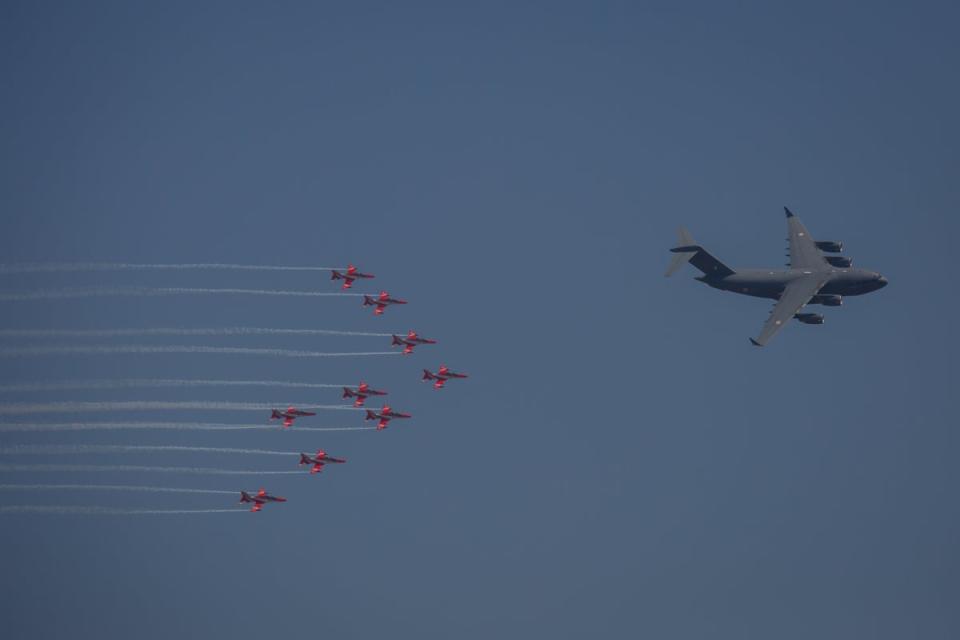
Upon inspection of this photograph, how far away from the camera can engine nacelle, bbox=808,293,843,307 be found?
114m

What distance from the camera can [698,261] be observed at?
386 feet

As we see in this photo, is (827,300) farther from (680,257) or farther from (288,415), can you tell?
(288,415)

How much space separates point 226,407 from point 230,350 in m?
4.65

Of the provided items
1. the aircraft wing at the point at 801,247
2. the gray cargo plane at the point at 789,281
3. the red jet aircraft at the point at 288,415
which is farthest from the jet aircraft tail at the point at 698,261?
the red jet aircraft at the point at 288,415

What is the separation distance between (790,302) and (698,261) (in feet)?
30.5

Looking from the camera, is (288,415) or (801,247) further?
(801,247)

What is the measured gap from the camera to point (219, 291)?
336 ft

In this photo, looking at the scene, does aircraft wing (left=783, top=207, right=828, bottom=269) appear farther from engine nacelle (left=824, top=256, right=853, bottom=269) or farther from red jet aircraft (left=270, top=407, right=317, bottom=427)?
red jet aircraft (left=270, top=407, right=317, bottom=427)

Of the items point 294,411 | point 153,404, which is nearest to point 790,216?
point 294,411

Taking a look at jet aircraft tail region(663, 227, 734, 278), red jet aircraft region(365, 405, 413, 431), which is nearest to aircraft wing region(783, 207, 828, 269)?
jet aircraft tail region(663, 227, 734, 278)

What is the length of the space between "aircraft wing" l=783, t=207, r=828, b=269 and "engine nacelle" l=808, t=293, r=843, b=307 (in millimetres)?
4175

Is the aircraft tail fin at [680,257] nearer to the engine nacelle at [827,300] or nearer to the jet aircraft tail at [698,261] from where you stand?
the jet aircraft tail at [698,261]

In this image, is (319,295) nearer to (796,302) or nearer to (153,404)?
(153,404)

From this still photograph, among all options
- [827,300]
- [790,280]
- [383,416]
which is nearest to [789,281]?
[790,280]
